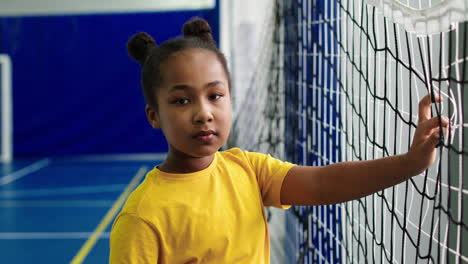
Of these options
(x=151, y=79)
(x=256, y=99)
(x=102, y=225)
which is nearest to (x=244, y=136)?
(x=256, y=99)

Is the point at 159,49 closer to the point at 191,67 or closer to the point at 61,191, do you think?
the point at 191,67

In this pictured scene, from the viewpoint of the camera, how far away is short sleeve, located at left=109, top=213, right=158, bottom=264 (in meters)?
0.90

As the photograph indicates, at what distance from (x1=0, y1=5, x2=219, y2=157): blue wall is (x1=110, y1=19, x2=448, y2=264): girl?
660 centimetres

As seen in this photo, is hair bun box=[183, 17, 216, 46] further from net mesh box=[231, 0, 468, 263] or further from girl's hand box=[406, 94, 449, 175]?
girl's hand box=[406, 94, 449, 175]

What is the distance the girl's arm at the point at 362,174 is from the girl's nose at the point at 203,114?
0.21 metres

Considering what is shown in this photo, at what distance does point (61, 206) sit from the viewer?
457 cm

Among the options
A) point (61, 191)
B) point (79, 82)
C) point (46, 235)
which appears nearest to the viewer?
point (46, 235)

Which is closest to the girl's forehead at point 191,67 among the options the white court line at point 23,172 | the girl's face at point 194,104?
the girl's face at point 194,104

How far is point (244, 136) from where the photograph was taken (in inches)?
150

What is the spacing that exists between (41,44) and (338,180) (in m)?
7.37

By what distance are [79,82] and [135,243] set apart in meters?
7.15

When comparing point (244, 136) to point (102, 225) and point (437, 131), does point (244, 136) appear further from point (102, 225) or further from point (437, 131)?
point (437, 131)

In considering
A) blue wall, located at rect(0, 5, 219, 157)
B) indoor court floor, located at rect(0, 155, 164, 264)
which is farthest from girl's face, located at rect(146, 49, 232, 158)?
blue wall, located at rect(0, 5, 219, 157)

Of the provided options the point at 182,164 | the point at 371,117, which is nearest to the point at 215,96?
the point at 182,164
